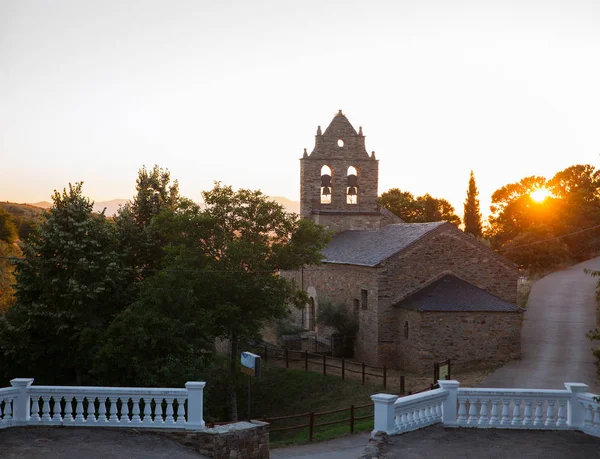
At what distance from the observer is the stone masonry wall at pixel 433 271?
120 feet

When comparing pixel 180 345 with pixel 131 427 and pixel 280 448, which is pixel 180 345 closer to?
pixel 280 448

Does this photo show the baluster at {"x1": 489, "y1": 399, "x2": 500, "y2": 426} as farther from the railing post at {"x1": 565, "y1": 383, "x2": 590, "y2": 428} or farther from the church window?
the church window

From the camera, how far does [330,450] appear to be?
21141 mm

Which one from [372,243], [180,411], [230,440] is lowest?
[230,440]

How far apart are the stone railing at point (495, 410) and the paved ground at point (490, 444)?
0.75 ft

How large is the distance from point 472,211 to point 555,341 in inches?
1998

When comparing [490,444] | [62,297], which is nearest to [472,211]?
[62,297]

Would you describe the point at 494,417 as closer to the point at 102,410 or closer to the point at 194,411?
the point at 194,411

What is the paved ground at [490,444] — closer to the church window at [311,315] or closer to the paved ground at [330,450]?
the paved ground at [330,450]

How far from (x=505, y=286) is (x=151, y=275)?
759 inches

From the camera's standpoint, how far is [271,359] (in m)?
39.3

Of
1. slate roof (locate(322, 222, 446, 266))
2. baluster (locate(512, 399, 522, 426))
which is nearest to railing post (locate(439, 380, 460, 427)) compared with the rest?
baluster (locate(512, 399, 522, 426))

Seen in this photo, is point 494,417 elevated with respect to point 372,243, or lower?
lower

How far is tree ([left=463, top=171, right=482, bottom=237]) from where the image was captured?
276 ft
